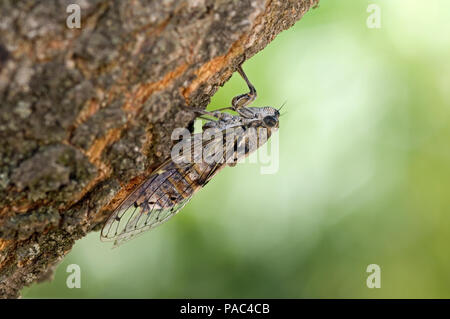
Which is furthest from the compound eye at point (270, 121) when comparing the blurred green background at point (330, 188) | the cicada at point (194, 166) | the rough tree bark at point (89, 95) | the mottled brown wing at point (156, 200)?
the blurred green background at point (330, 188)

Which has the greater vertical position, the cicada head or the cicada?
→ the cicada head

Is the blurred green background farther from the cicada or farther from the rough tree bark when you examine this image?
the rough tree bark

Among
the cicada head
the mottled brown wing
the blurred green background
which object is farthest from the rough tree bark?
the blurred green background

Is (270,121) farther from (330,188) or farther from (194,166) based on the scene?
(330,188)

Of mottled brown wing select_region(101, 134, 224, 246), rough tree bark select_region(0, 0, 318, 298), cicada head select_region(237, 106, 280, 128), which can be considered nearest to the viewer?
rough tree bark select_region(0, 0, 318, 298)

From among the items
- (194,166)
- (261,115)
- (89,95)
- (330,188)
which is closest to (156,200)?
(194,166)

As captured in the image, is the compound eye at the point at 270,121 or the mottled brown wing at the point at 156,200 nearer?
the mottled brown wing at the point at 156,200

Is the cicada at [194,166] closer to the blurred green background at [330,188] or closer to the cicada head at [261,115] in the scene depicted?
the cicada head at [261,115]

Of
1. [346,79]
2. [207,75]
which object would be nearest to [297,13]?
[207,75]
